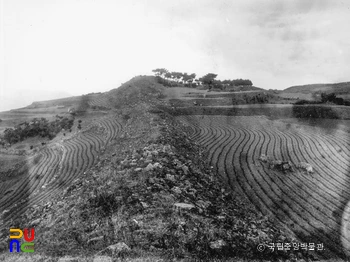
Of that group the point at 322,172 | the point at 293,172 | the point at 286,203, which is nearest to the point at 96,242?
the point at 286,203

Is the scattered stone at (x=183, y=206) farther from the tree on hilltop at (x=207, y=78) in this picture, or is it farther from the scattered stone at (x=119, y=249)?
the tree on hilltop at (x=207, y=78)

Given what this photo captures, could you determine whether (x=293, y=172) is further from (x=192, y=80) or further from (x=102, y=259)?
(x=192, y=80)

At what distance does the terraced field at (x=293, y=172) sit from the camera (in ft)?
18.6

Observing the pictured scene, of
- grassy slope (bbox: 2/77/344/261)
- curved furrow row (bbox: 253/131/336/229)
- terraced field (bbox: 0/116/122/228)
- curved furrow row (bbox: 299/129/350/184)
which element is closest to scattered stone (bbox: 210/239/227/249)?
grassy slope (bbox: 2/77/344/261)

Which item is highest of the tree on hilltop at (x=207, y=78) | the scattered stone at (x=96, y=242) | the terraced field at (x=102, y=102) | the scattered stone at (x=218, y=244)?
the tree on hilltop at (x=207, y=78)

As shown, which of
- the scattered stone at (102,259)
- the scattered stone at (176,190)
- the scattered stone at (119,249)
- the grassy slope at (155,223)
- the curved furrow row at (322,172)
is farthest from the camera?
the curved furrow row at (322,172)

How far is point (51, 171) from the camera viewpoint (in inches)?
461

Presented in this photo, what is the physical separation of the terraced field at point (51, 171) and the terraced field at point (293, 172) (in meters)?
7.30

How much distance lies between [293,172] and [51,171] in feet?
42.0

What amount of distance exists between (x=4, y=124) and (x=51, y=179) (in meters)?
27.2

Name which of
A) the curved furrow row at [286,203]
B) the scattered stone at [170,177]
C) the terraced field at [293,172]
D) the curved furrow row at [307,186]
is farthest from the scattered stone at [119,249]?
the curved furrow row at [307,186]

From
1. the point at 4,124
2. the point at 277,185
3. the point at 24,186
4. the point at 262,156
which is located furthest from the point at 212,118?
the point at 4,124

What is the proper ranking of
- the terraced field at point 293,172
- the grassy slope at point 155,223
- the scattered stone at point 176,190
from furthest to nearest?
the terraced field at point 293,172, the scattered stone at point 176,190, the grassy slope at point 155,223

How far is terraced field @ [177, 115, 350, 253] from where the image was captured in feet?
18.6
